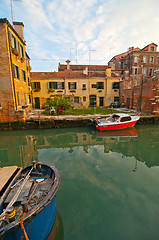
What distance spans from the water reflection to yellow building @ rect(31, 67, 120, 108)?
10.2 metres

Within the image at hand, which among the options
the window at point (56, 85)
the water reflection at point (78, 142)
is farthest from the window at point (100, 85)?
the water reflection at point (78, 142)

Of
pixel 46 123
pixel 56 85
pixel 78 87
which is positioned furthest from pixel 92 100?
pixel 46 123

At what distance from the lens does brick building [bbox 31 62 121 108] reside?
21672 millimetres

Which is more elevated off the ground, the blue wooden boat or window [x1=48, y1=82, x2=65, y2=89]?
window [x1=48, y1=82, x2=65, y2=89]

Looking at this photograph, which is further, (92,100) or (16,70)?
(92,100)

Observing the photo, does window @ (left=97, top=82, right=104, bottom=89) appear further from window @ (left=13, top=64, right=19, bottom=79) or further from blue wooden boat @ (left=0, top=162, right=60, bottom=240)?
blue wooden boat @ (left=0, top=162, right=60, bottom=240)

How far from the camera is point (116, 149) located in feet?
29.9

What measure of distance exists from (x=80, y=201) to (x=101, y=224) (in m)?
1.00

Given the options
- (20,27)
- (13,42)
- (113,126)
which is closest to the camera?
(113,126)

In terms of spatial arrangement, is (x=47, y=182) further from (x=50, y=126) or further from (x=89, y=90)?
(x=89, y=90)

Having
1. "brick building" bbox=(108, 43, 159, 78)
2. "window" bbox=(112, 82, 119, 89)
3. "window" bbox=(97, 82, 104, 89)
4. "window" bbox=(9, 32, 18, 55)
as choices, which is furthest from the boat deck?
"brick building" bbox=(108, 43, 159, 78)

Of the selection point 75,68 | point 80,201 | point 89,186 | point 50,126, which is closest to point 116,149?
point 89,186

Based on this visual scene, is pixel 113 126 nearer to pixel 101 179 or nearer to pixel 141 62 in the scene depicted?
pixel 101 179

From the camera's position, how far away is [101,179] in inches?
223
